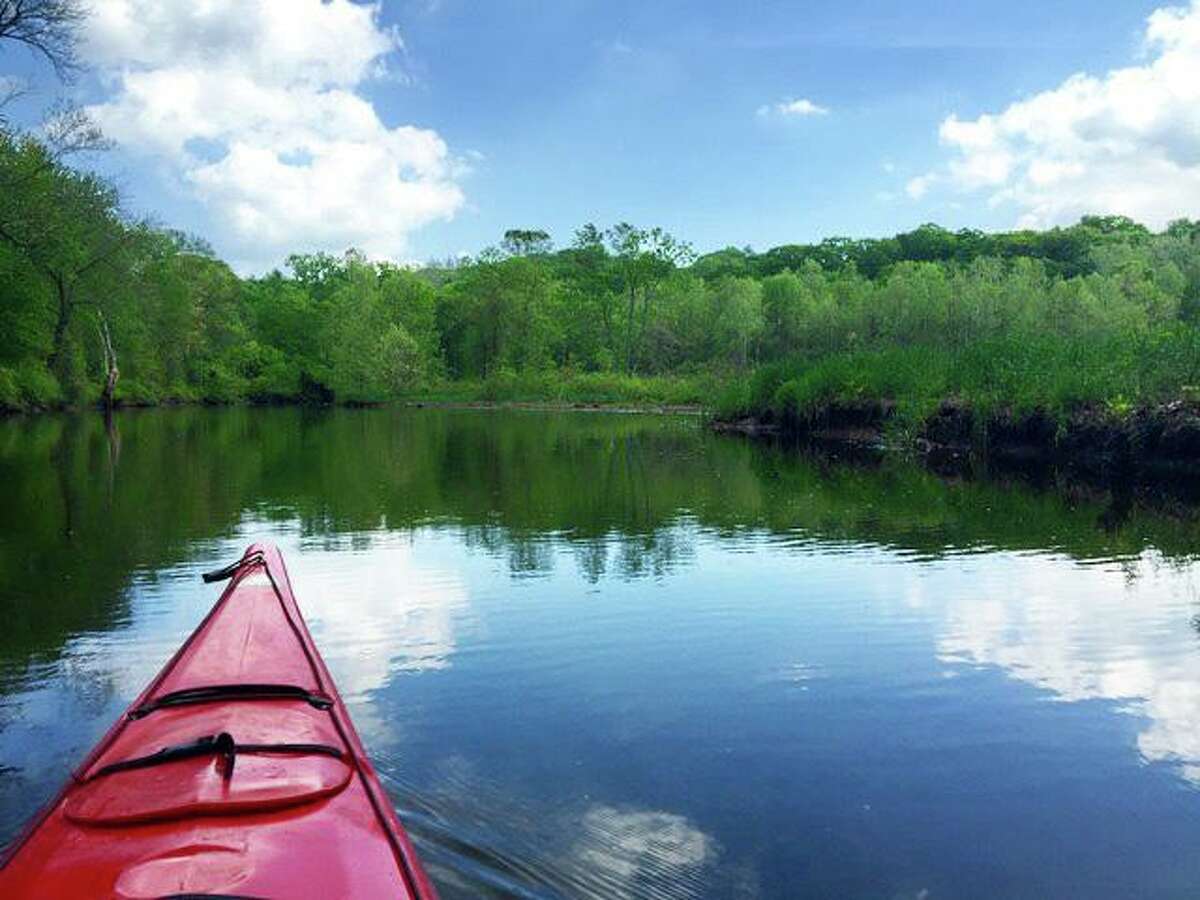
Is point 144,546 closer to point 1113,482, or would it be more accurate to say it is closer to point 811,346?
point 1113,482

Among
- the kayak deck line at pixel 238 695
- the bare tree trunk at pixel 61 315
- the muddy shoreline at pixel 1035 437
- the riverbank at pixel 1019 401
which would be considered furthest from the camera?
the bare tree trunk at pixel 61 315

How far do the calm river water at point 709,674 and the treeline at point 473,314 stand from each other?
30831 millimetres

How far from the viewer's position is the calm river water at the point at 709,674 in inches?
151

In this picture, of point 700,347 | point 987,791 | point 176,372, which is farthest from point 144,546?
point 700,347

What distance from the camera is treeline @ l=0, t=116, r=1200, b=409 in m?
40.4

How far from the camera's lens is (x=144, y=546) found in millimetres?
10281

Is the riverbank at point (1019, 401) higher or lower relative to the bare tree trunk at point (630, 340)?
lower

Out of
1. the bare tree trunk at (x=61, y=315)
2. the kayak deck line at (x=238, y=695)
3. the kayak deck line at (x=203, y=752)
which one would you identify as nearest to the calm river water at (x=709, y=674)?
the kayak deck line at (x=238, y=695)

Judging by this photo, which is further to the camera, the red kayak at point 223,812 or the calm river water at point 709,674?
the calm river water at point 709,674

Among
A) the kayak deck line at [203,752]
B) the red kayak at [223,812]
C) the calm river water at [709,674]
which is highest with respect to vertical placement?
the kayak deck line at [203,752]

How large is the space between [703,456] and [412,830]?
1808 cm

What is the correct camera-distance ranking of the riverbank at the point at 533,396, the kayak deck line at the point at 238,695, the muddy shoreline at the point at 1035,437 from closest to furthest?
the kayak deck line at the point at 238,695 < the muddy shoreline at the point at 1035,437 < the riverbank at the point at 533,396

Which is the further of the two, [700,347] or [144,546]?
[700,347]

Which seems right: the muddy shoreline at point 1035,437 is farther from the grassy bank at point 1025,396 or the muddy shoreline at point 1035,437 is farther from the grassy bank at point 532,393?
the grassy bank at point 532,393
